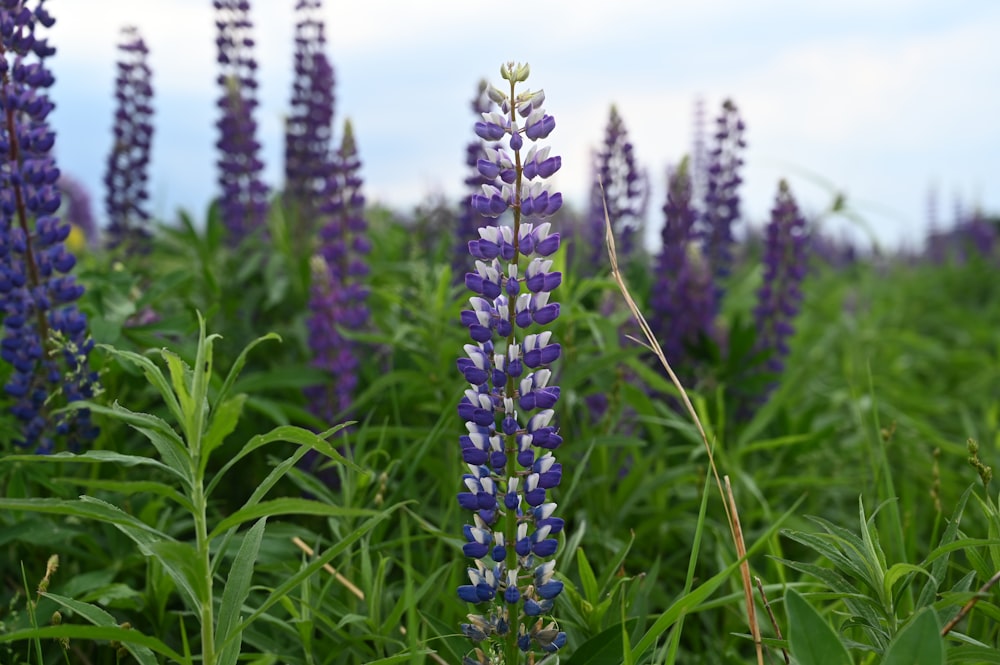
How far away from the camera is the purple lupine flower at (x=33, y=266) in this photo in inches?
118

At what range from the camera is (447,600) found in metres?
2.42

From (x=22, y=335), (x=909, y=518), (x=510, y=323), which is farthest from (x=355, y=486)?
(x=909, y=518)

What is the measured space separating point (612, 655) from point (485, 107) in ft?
11.2

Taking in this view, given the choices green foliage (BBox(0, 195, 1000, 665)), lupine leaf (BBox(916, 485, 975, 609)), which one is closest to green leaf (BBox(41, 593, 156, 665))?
green foliage (BBox(0, 195, 1000, 665))

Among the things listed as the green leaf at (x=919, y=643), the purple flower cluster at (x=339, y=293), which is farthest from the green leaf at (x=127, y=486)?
the purple flower cluster at (x=339, y=293)

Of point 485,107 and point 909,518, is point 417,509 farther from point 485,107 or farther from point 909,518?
point 485,107

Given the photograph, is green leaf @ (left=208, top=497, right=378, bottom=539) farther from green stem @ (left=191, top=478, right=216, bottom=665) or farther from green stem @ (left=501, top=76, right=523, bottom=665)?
green stem @ (left=501, top=76, right=523, bottom=665)

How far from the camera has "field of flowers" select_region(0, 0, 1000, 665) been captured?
1905 mm


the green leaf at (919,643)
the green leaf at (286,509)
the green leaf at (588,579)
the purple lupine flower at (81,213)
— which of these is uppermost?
the purple lupine flower at (81,213)

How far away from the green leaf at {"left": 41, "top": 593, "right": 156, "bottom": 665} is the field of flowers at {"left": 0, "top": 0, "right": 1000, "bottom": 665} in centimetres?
1

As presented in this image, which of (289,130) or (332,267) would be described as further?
(289,130)

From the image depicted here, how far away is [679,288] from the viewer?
455cm

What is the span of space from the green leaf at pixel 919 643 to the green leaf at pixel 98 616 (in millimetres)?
1540

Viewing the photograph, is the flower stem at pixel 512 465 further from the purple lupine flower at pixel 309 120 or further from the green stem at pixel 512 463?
the purple lupine flower at pixel 309 120
